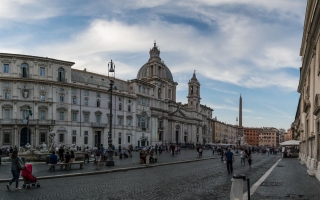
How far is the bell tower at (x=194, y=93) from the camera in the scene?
9556 cm

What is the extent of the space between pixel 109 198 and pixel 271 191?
5545 millimetres

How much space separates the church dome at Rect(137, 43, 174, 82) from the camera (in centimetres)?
7588

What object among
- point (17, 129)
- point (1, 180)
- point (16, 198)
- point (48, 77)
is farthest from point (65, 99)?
point (16, 198)

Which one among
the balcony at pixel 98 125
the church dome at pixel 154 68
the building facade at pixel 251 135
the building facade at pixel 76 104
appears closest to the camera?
the building facade at pixel 76 104

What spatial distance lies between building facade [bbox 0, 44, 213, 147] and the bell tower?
56.7ft

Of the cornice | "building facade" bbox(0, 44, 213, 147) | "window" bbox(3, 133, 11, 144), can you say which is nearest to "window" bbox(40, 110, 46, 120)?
"building facade" bbox(0, 44, 213, 147)

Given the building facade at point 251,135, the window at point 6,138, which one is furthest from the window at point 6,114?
the building facade at point 251,135

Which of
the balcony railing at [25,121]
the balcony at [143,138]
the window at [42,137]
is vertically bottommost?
the balcony at [143,138]

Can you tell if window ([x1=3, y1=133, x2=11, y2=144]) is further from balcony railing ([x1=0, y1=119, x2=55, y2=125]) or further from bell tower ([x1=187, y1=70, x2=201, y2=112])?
bell tower ([x1=187, y1=70, x2=201, y2=112])

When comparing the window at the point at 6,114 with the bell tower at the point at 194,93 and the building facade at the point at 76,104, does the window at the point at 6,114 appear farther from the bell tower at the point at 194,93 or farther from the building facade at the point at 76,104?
the bell tower at the point at 194,93

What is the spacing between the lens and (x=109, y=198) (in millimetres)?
9648

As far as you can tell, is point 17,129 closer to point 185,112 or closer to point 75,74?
point 75,74

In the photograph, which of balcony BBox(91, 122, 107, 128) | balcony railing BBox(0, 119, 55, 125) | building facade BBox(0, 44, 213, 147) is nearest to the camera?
balcony railing BBox(0, 119, 55, 125)

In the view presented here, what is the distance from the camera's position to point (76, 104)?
175 ft
